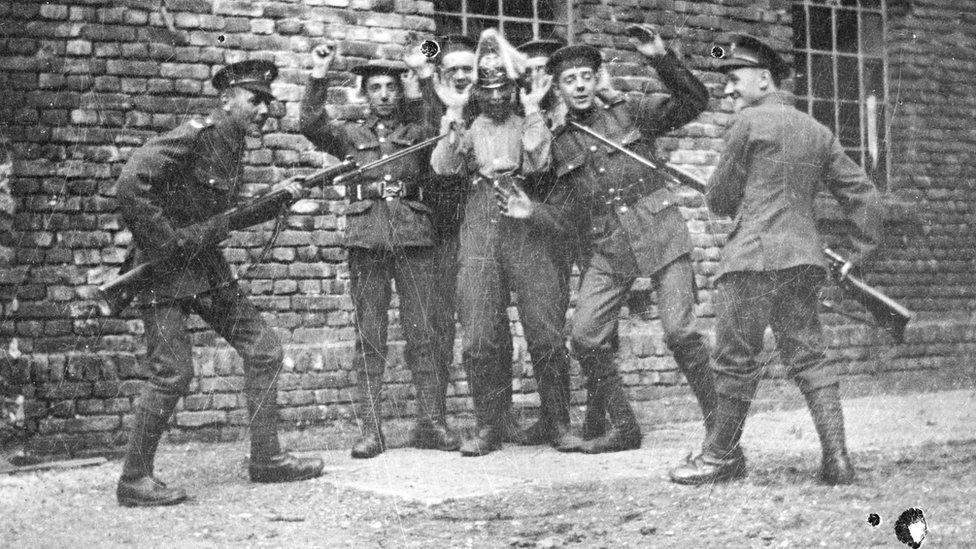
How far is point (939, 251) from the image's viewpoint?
25.2ft

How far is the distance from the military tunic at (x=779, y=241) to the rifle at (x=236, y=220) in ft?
7.27

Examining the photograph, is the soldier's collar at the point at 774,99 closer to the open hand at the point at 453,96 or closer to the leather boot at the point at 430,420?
the open hand at the point at 453,96

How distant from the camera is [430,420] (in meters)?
6.00

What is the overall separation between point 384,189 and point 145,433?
1.97 meters

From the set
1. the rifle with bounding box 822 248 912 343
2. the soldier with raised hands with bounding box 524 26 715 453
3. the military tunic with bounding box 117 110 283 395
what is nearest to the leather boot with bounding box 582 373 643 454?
the soldier with raised hands with bounding box 524 26 715 453

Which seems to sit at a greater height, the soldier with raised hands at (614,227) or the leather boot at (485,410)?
the soldier with raised hands at (614,227)

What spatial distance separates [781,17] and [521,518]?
501 cm

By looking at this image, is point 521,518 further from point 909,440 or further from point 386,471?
point 909,440

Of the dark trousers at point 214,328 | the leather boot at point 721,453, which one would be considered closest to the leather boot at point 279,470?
the dark trousers at point 214,328

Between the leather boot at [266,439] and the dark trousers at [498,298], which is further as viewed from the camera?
the dark trousers at [498,298]

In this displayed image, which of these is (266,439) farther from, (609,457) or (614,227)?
(614,227)

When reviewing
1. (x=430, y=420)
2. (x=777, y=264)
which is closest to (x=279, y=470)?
(x=430, y=420)

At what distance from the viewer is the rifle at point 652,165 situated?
564 centimetres

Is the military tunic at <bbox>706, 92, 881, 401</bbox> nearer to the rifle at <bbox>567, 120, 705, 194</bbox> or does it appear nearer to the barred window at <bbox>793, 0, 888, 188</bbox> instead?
the rifle at <bbox>567, 120, 705, 194</bbox>
